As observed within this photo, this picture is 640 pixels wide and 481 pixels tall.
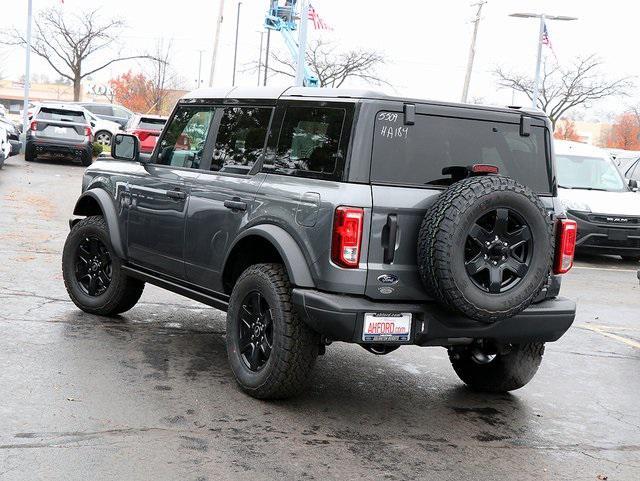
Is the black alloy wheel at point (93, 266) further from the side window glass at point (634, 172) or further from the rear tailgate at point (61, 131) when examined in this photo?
Result: the rear tailgate at point (61, 131)

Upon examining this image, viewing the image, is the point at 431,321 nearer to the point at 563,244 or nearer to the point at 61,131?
the point at 563,244

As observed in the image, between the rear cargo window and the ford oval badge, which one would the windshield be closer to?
the rear cargo window

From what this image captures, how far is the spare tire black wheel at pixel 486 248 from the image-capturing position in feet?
15.9

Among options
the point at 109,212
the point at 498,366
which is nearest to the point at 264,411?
the point at 498,366

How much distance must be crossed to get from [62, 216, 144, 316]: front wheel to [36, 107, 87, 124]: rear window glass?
19054 mm

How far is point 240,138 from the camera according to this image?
618 centimetres

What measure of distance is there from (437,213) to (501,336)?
919 mm

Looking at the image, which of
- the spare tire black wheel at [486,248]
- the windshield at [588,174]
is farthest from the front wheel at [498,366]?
the windshield at [588,174]

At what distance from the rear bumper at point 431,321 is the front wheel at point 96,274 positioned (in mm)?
2698

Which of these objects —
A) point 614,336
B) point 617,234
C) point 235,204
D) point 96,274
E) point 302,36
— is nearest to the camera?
point 235,204

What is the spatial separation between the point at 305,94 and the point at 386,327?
1625 millimetres

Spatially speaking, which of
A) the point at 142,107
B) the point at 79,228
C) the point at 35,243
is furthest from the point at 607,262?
the point at 142,107

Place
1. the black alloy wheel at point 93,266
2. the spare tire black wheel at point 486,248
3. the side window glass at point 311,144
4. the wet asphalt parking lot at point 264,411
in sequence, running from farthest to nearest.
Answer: the black alloy wheel at point 93,266
the side window glass at point 311,144
the spare tire black wheel at point 486,248
the wet asphalt parking lot at point 264,411

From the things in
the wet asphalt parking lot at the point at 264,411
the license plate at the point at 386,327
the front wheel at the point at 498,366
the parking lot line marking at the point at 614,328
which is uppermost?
the license plate at the point at 386,327
